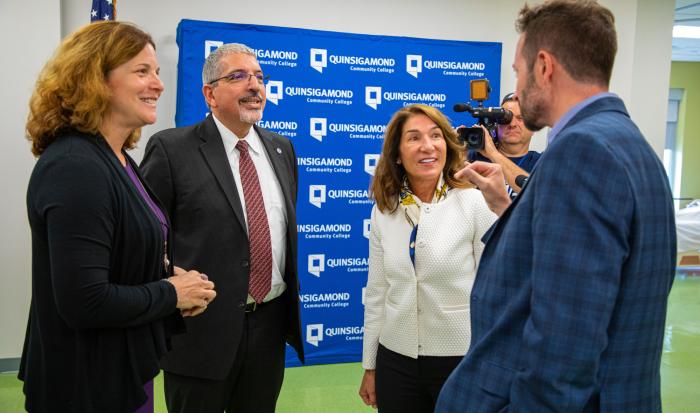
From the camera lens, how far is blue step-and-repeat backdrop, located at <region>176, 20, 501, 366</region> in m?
3.90

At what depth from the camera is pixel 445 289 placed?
73.2 inches

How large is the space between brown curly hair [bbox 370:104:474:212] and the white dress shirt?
37cm

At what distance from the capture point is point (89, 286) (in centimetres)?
125

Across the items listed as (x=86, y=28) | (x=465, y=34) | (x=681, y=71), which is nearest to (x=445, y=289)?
(x=86, y=28)

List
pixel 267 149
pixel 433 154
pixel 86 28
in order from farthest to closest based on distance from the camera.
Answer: pixel 267 149 → pixel 433 154 → pixel 86 28

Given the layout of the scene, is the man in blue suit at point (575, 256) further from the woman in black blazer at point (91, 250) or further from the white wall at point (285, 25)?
the white wall at point (285, 25)

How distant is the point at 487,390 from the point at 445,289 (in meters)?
0.79

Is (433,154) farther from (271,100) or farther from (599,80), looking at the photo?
(271,100)

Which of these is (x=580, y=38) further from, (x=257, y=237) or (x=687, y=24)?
(x=687, y=24)

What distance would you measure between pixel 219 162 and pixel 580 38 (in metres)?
Answer: 1.34

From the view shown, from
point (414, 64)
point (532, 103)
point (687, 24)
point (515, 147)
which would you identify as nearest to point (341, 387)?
point (515, 147)

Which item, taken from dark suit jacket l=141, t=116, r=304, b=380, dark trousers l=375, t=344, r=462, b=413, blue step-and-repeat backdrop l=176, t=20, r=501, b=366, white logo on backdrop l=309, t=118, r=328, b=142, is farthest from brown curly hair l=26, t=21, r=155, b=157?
white logo on backdrop l=309, t=118, r=328, b=142

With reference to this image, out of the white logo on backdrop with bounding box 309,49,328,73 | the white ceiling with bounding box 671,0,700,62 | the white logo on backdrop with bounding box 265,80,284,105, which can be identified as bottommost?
the white logo on backdrop with bounding box 265,80,284,105

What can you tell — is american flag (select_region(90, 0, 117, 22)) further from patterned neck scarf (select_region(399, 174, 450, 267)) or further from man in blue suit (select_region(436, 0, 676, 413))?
man in blue suit (select_region(436, 0, 676, 413))
